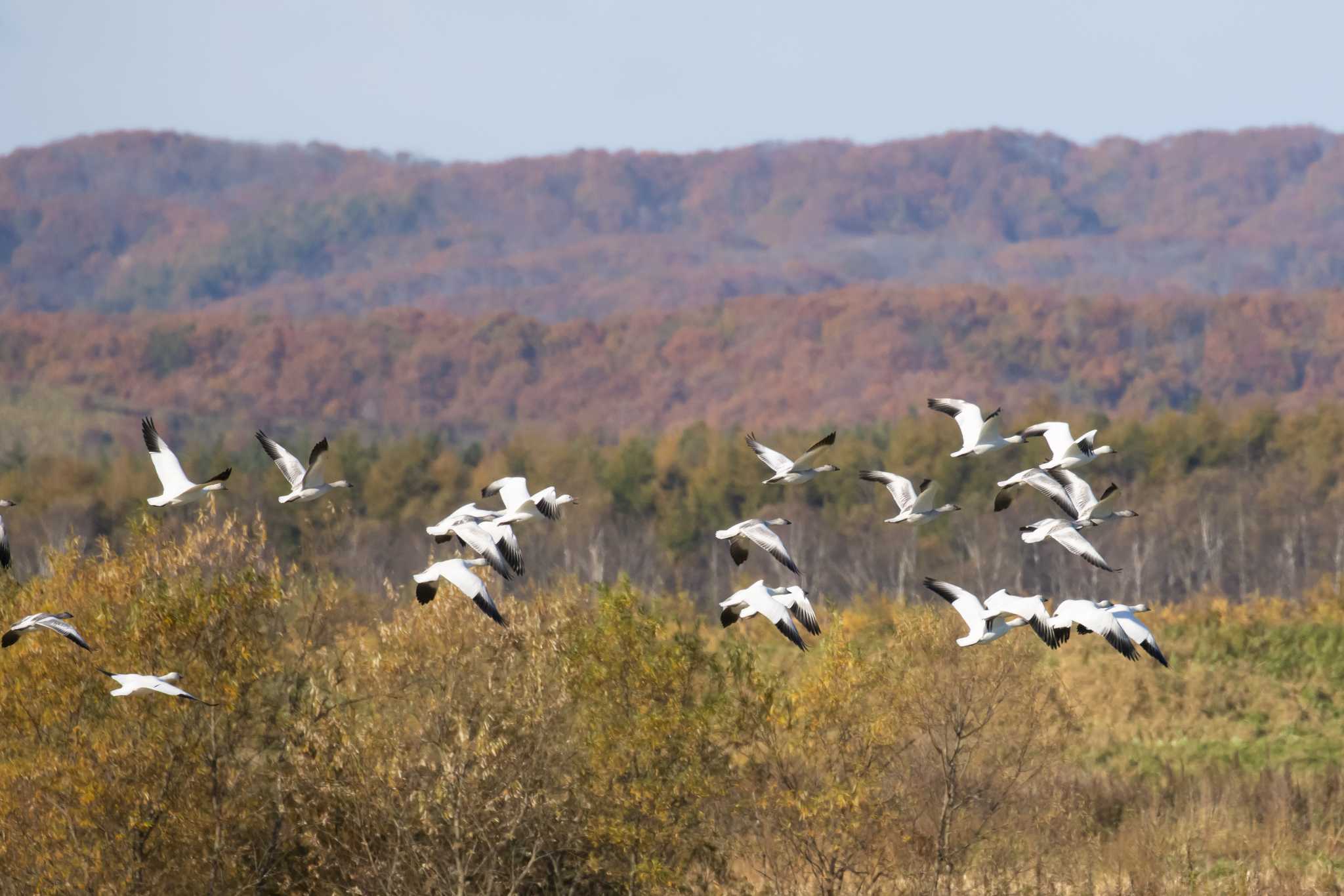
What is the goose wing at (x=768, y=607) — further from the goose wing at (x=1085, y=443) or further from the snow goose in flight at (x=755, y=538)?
the goose wing at (x=1085, y=443)

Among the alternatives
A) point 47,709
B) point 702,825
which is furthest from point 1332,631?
point 47,709

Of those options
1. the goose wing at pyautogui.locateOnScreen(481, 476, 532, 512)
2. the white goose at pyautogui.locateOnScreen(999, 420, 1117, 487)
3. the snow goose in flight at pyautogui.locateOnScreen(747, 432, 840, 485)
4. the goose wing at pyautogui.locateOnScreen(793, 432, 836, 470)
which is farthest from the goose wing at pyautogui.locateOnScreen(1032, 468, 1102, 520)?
the goose wing at pyautogui.locateOnScreen(481, 476, 532, 512)

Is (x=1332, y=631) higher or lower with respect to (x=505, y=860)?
lower

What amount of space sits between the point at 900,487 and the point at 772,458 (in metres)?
2.04

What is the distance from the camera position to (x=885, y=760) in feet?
99.0

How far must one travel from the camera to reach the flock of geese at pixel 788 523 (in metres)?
23.5

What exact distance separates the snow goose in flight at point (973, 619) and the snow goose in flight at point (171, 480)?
10405 millimetres

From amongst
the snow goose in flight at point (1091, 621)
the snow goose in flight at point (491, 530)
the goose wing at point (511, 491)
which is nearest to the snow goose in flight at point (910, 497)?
the snow goose in flight at point (1091, 621)

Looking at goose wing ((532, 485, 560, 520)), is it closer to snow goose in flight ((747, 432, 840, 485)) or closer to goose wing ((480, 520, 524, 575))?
goose wing ((480, 520, 524, 575))

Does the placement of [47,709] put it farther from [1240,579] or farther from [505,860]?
[1240,579]

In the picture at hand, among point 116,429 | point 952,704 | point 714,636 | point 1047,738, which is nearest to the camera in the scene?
point 952,704

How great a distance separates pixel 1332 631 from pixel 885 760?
28.4 m

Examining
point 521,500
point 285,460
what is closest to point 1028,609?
point 521,500

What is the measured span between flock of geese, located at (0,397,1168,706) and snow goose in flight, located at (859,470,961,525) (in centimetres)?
3
